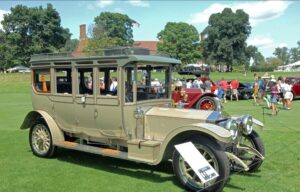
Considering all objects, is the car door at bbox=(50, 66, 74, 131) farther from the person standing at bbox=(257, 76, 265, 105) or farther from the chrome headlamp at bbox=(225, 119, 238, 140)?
the person standing at bbox=(257, 76, 265, 105)

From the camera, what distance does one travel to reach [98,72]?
7902mm

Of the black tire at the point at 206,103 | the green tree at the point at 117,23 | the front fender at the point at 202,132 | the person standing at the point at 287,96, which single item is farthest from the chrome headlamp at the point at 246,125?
the green tree at the point at 117,23

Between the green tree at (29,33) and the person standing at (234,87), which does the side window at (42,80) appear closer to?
the person standing at (234,87)

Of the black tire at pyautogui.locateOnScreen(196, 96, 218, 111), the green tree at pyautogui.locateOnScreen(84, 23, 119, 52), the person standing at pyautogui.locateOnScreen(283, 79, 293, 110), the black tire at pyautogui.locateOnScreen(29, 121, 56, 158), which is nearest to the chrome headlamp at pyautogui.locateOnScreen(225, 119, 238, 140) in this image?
the black tire at pyautogui.locateOnScreen(29, 121, 56, 158)

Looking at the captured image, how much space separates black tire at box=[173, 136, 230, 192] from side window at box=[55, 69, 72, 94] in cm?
318

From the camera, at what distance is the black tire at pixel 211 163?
6.01 m

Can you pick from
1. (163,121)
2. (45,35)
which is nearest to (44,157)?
(163,121)

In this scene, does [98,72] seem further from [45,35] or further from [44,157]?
[45,35]

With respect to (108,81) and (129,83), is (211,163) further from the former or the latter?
(108,81)

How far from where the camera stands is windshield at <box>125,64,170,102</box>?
24.5 ft

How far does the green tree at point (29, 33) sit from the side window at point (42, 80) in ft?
253

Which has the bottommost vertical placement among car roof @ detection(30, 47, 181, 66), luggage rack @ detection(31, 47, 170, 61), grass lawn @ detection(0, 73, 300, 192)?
grass lawn @ detection(0, 73, 300, 192)

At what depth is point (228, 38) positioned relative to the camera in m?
92.8

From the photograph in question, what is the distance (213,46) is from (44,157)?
286 feet
